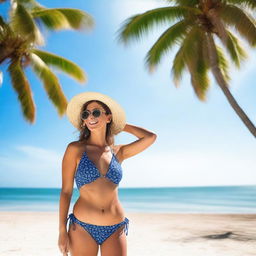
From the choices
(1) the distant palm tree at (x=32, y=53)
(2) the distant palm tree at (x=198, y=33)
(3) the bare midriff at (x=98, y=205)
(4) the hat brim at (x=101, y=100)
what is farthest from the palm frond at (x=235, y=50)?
(3) the bare midriff at (x=98, y=205)

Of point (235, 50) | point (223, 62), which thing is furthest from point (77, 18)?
point (223, 62)

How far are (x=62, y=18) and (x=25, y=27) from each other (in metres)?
3.06

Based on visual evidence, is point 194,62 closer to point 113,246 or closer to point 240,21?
point 240,21


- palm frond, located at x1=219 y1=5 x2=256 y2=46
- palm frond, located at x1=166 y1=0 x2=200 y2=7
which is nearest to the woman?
palm frond, located at x1=219 y1=5 x2=256 y2=46

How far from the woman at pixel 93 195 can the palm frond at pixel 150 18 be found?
8.91 m

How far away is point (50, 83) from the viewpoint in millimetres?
12523

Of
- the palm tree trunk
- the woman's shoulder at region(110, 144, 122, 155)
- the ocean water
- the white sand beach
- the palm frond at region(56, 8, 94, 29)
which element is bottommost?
the ocean water

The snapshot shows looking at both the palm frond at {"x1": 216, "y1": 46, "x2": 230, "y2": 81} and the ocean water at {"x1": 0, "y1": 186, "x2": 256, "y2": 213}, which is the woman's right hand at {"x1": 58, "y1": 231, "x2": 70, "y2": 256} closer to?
the palm frond at {"x1": 216, "y1": 46, "x2": 230, "y2": 81}

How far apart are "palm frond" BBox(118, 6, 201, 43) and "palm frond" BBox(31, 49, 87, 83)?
2983 millimetres

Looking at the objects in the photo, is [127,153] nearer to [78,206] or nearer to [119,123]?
[119,123]

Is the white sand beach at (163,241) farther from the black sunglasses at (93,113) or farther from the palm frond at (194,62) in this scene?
the palm frond at (194,62)

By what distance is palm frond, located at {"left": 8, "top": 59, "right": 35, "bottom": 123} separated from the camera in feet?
40.5

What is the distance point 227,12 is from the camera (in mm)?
9953

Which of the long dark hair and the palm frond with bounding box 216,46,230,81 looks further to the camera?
the palm frond with bounding box 216,46,230,81
